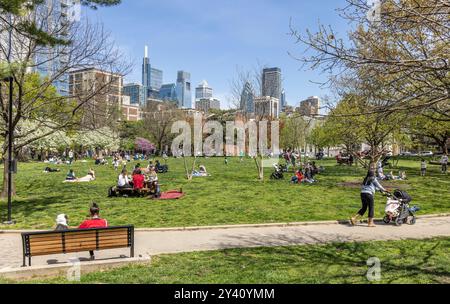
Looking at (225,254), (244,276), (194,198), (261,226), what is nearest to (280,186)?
(194,198)

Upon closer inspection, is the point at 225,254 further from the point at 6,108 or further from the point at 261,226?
the point at 6,108

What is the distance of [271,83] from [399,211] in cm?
1519

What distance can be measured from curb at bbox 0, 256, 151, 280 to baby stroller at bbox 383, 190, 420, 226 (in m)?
7.68

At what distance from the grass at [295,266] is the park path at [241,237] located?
25.0 inches

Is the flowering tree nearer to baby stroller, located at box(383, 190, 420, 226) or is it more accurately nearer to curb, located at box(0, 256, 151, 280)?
baby stroller, located at box(383, 190, 420, 226)

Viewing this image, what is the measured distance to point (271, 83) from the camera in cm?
2511

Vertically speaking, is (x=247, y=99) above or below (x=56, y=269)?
above

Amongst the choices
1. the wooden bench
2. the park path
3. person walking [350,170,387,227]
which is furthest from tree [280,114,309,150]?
the wooden bench

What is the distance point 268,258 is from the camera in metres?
7.80

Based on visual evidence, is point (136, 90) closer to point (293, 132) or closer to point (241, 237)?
point (293, 132)

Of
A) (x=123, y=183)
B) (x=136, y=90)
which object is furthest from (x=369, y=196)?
(x=136, y=90)

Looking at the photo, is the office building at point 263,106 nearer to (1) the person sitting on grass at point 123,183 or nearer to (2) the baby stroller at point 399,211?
(1) the person sitting on grass at point 123,183
